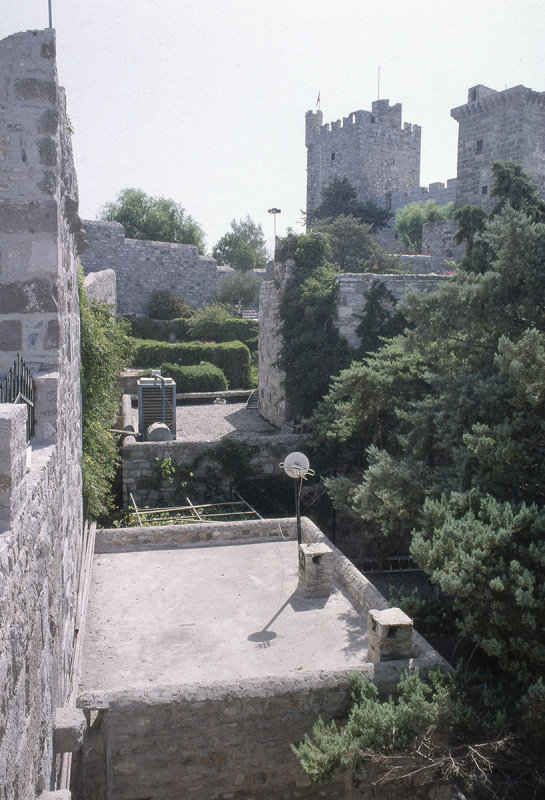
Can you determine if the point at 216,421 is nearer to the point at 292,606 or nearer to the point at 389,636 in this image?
the point at 292,606

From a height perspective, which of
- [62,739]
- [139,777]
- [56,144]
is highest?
[56,144]

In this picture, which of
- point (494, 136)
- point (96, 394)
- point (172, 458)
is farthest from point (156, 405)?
point (494, 136)

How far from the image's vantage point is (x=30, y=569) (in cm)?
296

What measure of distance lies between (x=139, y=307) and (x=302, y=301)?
16729 millimetres

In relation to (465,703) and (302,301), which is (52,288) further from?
(302,301)

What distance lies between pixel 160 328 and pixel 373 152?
15.4 m

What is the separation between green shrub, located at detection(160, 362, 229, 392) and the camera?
21.5 meters

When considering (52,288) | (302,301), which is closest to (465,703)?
(52,288)

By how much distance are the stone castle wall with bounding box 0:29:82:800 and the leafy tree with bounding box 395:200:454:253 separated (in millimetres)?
26509

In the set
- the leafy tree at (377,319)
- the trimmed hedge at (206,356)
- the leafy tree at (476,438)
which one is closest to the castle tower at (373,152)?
the trimmed hedge at (206,356)

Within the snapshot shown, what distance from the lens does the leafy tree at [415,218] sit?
97.3ft

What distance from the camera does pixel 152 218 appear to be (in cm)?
3731

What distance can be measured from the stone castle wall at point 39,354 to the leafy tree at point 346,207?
Result: 91.5 ft

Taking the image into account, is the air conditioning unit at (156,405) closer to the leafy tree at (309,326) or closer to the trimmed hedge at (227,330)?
the leafy tree at (309,326)
